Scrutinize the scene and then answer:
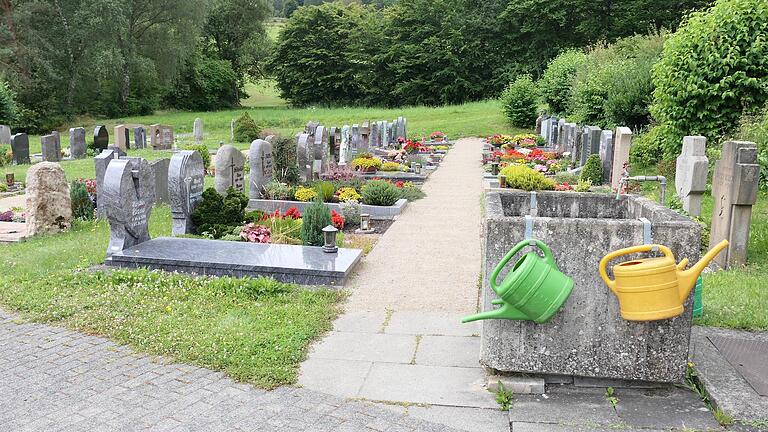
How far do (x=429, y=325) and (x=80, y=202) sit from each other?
7.92 m

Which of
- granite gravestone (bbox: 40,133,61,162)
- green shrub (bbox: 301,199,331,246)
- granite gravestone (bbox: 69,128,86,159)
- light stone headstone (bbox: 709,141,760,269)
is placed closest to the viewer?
light stone headstone (bbox: 709,141,760,269)

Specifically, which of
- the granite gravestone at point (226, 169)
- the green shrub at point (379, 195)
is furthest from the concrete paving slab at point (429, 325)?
the green shrub at point (379, 195)

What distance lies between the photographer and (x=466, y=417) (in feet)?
14.0

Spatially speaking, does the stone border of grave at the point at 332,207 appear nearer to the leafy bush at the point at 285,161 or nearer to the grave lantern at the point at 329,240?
the leafy bush at the point at 285,161

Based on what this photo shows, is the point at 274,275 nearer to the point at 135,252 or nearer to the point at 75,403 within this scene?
the point at 135,252

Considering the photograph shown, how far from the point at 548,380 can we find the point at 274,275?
3.81 metres

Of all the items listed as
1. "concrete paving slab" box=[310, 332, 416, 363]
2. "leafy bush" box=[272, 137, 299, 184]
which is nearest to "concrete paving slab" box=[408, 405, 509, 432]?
"concrete paving slab" box=[310, 332, 416, 363]

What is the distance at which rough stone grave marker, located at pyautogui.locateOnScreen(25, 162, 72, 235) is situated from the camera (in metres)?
10.0

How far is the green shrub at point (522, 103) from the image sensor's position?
31641mm

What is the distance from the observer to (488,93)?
2135 inches

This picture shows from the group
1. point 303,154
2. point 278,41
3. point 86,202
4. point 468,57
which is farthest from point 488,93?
point 86,202

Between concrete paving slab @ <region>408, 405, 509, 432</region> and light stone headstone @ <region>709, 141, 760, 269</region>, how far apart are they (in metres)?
5.01

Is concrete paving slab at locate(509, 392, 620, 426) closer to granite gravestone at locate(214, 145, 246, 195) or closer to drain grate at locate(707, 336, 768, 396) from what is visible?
drain grate at locate(707, 336, 768, 396)

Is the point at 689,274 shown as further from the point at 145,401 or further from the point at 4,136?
the point at 4,136
